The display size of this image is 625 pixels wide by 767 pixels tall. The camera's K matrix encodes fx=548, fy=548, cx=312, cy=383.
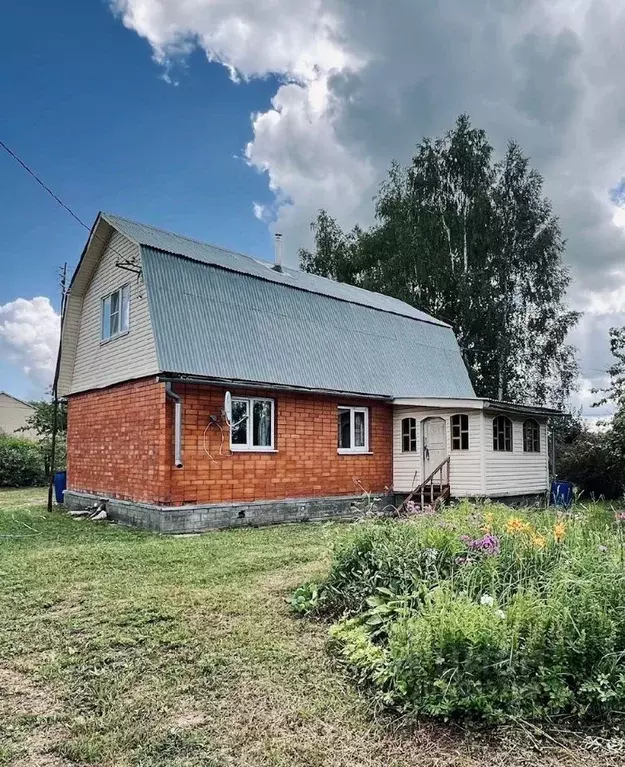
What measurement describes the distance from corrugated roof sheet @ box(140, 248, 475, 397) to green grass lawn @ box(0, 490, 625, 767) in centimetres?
539

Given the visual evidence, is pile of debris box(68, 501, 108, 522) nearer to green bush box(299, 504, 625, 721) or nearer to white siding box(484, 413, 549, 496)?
green bush box(299, 504, 625, 721)

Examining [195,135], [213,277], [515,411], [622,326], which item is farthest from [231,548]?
[622,326]

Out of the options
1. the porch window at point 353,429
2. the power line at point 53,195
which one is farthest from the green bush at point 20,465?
the porch window at point 353,429

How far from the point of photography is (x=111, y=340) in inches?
499

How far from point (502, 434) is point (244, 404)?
22.3ft

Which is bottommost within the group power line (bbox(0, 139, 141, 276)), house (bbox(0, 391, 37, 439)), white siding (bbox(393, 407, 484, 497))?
white siding (bbox(393, 407, 484, 497))

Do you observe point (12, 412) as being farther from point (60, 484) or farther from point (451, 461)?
point (451, 461)

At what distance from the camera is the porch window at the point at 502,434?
13805 millimetres

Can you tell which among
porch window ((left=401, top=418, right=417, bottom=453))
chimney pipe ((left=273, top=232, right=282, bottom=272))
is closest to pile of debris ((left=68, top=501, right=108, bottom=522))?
porch window ((left=401, top=418, right=417, bottom=453))

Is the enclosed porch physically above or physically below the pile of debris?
above

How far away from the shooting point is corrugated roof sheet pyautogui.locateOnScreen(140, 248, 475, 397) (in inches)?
436

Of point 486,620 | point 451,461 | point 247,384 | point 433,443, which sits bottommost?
point 486,620

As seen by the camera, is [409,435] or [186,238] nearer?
[186,238]

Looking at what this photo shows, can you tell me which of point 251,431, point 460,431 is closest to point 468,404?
point 460,431
